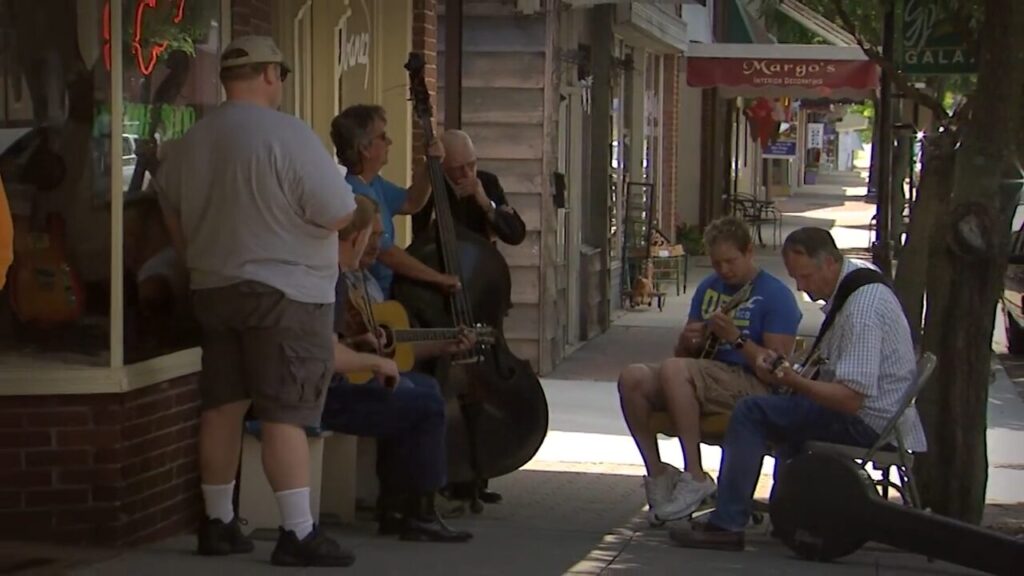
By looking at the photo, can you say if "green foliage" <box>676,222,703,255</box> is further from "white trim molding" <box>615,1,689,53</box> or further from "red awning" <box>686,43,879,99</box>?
"red awning" <box>686,43,879,99</box>

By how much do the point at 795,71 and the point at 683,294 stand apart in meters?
3.77

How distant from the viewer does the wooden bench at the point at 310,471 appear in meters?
6.53

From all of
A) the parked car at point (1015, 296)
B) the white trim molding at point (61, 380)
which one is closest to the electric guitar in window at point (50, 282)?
the white trim molding at point (61, 380)

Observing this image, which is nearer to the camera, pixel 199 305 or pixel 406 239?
pixel 199 305

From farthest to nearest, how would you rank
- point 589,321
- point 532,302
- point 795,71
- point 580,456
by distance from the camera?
1. point 795,71
2. point 589,321
3. point 532,302
4. point 580,456

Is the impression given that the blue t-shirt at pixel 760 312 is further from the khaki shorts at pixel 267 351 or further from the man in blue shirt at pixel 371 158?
the khaki shorts at pixel 267 351

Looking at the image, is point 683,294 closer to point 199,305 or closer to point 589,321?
point 589,321

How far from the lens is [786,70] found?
661 inches

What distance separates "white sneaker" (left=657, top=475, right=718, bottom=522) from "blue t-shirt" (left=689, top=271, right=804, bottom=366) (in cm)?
52

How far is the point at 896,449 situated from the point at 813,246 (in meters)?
0.85

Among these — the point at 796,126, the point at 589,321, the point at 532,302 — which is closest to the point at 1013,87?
the point at 532,302

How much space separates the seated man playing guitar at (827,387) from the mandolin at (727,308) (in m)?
0.37

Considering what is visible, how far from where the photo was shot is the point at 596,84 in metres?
15.2

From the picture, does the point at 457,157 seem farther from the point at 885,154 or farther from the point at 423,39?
the point at 885,154
